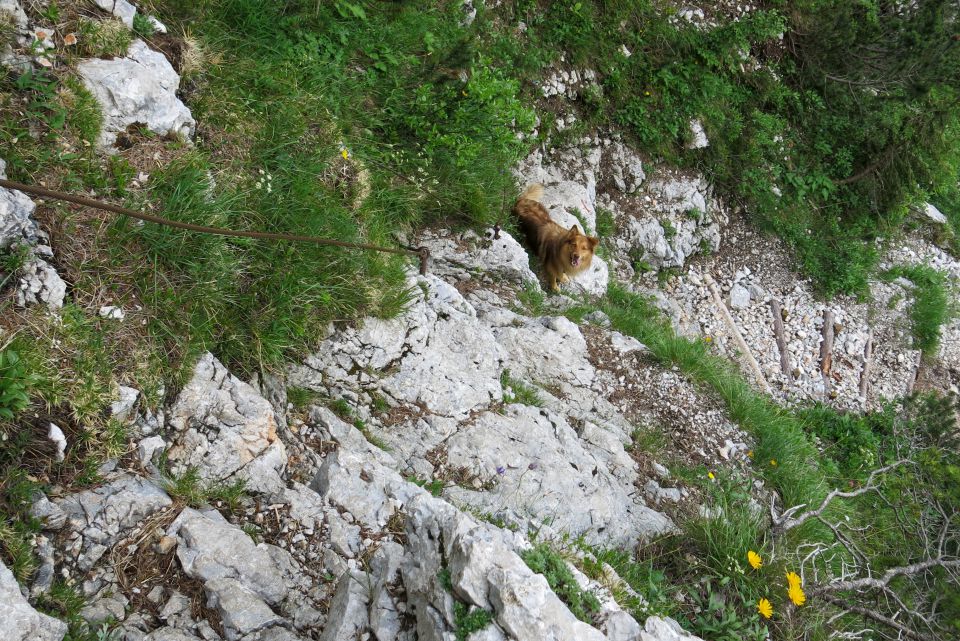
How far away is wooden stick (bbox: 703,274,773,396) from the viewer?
9.20m

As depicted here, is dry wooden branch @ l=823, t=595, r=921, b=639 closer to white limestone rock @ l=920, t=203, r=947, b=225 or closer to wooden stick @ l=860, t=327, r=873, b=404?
wooden stick @ l=860, t=327, r=873, b=404

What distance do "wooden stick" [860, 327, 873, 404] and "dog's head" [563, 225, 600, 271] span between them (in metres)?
5.96

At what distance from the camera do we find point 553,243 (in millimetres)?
7219

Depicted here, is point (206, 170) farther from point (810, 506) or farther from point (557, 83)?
point (557, 83)

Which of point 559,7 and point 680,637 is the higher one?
point 559,7

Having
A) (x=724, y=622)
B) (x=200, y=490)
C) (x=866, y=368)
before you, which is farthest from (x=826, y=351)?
(x=200, y=490)

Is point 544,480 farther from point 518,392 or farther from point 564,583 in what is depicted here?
point 564,583

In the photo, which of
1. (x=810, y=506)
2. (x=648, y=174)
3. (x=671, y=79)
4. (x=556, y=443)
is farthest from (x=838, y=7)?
(x=556, y=443)

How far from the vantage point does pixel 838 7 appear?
1082cm

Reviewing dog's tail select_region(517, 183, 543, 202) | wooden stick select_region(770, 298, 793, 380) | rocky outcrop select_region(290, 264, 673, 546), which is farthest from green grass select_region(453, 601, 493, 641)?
wooden stick select_region(770, 298, 793, 380)

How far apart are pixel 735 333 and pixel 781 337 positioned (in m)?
0.98

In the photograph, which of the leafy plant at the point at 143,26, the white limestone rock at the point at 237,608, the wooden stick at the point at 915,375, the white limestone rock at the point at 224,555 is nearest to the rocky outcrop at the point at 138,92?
the leafy plant at the point at 143,26

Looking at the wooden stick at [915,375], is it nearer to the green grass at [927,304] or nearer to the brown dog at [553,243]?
the green grass at [927,304]

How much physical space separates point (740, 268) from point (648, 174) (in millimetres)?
2443
